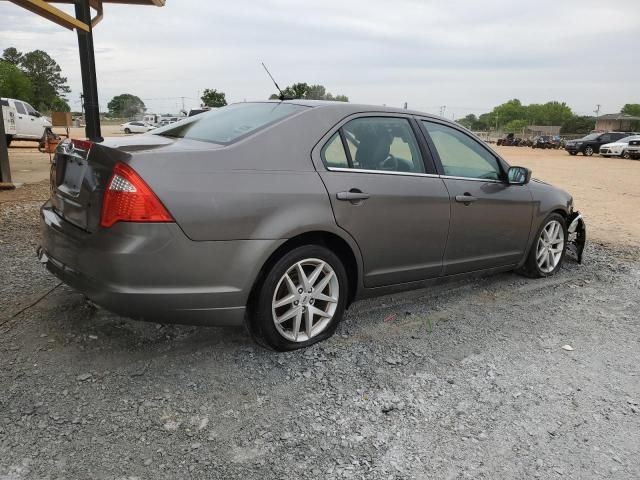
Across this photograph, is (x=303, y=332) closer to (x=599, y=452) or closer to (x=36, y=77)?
(x=599, y=452)

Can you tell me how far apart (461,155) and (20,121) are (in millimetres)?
19267

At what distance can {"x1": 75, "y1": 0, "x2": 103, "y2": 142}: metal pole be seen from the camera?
976 centimetres

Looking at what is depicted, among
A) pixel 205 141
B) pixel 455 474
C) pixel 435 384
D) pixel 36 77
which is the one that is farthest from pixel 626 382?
pixel 36 77

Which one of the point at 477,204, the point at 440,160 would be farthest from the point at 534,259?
the point at 440,160

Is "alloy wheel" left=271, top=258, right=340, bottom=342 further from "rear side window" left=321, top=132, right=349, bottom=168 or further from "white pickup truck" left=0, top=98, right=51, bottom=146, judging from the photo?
"white pickup truck" left=0, top=98, right=51, bottom=146

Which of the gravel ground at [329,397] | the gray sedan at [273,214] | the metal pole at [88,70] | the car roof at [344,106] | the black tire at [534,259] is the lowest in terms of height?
the gravel ground at [329,397]

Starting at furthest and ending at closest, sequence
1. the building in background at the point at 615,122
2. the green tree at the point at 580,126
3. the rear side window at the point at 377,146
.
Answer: the green tree at the point at 580,126, the building in background at the point at 615,122, the rear side window at the point at 377,146

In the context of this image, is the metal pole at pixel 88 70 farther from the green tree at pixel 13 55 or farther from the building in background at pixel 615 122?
the green tree at pixel 13 55

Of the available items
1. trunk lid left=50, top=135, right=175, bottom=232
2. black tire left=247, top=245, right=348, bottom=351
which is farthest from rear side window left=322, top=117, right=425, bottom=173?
trunk lid left=50, top=135, right=175, bottom=232

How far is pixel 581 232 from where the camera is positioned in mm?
5914

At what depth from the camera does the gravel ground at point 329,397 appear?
2.42 meters

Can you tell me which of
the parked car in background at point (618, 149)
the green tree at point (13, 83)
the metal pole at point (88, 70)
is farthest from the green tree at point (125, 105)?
the metal pole at point (88, 70)

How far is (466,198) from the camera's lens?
165 inches

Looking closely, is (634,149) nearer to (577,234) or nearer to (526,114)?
(577,234)
